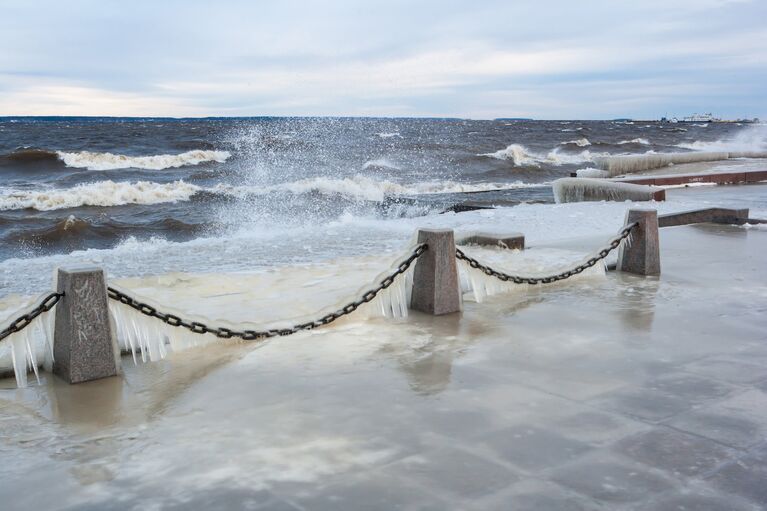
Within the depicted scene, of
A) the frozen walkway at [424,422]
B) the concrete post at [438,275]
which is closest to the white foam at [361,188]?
the concrete post at [438,275]

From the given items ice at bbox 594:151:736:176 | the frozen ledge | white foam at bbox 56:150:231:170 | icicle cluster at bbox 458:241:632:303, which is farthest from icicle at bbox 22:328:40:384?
white foam at bbox 56:150:231:170

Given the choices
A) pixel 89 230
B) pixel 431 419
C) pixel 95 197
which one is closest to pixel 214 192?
pixel 95 197

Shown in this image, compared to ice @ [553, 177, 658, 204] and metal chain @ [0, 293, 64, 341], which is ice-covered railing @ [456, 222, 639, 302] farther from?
ice @ [553, 177, 658, 204]

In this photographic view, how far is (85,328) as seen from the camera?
17.1 ft

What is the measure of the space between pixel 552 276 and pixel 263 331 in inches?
130

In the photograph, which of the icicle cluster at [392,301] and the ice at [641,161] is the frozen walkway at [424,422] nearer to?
the icicle cluster at [392,301]

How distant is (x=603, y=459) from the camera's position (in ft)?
12.6

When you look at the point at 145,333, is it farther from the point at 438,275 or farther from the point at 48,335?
the point at 438,275

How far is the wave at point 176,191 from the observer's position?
26.8m

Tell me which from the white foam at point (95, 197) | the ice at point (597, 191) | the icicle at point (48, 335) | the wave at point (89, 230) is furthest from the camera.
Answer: the white foam at point (95, 197)

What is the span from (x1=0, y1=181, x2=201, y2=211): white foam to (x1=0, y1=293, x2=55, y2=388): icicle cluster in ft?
74.2

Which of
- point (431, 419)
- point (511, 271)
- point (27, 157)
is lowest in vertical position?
point (431, 419)

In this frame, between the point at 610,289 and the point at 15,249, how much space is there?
1664cm

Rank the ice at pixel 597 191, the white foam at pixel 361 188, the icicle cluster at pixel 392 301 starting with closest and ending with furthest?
the icicle cluster at pixel 392 301, the ice at pixel 597 191, the white foam at pixel 361 188
